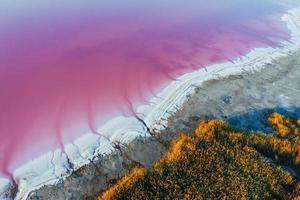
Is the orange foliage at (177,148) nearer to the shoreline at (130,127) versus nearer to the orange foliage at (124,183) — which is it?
the orange foliage at (124,183)

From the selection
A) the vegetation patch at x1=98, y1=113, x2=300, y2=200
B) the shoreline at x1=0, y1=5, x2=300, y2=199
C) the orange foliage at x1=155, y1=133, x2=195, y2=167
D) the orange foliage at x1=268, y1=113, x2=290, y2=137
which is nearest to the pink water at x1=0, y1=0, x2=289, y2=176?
the shoreline at x1=0, y1=5, x2=300, y2=199

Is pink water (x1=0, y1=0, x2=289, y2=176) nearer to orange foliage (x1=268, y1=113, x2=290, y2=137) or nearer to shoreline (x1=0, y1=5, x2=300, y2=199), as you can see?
shoreline (x1=0, y1=5, x2=300, y2=199)

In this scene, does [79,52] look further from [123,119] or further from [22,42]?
[123,119]

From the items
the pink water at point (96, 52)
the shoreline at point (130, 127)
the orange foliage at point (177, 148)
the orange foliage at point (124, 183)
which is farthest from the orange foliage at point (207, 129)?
the pink water at point (96, 52)

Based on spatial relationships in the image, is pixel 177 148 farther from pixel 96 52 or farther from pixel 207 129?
pixel 96 52

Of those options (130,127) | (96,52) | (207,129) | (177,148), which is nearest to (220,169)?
(177,148)

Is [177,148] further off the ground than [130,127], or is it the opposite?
[130,127]
